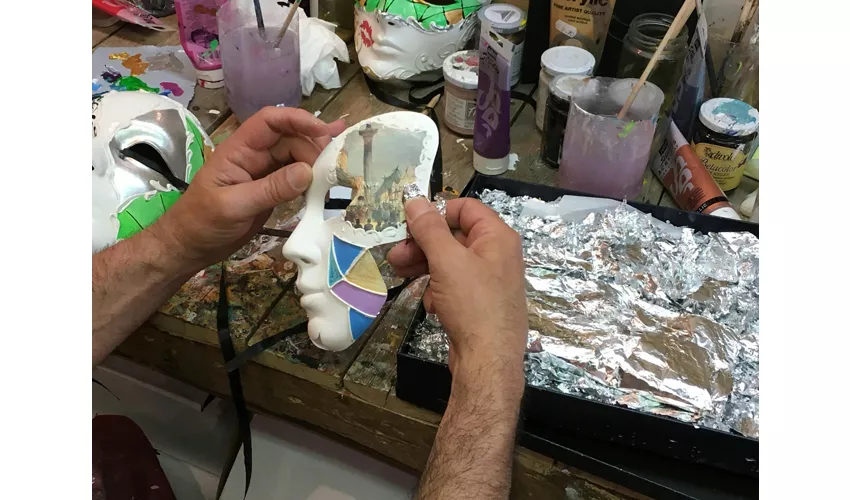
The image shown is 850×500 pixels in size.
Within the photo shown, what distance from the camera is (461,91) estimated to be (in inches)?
41.0

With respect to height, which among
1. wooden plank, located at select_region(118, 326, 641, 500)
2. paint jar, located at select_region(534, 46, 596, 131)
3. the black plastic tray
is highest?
paint jar, located at select_region(534, 46, 596, 131)

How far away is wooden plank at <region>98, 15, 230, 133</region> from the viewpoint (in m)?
1.14

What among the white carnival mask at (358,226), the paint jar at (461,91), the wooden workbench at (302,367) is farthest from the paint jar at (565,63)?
the white carnival mask at (358,226)

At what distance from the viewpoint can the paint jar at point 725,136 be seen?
36.7 inches

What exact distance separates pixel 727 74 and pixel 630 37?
0.17 m

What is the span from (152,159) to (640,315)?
0.71 m

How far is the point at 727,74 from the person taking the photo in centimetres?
101

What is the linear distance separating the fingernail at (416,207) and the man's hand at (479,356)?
0.04 metres

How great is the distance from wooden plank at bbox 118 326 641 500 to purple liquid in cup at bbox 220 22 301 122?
0.45 metres

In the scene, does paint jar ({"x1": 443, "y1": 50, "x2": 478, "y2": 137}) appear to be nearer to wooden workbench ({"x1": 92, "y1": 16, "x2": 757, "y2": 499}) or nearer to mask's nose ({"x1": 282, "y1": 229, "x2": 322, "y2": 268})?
wooden workbench ({"x1": 92, "y1": 16, "x2": 757, "y2": 499})

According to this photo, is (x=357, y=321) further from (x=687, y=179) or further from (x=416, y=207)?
(x=687, y=179)

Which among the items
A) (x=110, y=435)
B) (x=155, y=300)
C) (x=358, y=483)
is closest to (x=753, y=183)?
(x=358, y=483)

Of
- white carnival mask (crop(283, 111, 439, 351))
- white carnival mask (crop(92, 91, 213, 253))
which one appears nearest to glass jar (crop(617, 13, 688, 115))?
white carnival mask (crop(283, 111, 439, 351))

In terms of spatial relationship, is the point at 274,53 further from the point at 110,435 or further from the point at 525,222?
the point at 110,435
